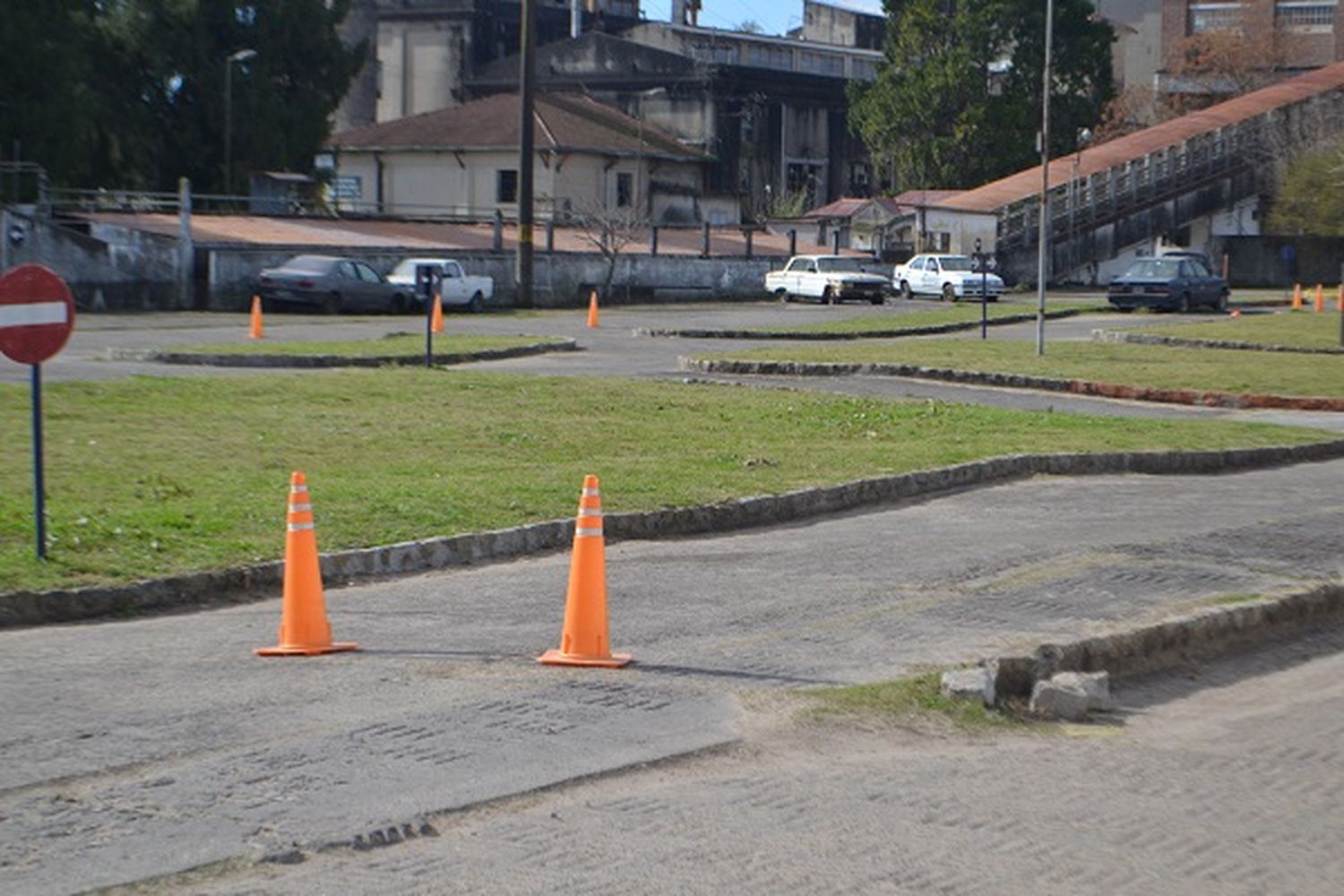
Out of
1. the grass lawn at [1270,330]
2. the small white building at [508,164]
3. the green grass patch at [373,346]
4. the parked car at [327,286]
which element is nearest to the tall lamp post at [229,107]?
the small white building at [508,164]

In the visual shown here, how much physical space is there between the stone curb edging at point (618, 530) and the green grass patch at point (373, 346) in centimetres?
1409

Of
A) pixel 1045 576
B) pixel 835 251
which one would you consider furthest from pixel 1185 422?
pixel 835 251

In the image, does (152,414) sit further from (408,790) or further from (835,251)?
(835,251)

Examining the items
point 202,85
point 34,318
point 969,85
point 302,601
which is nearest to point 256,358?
point 34,318

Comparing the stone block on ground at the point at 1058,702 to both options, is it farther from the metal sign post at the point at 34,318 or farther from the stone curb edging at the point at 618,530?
the metal sign post at the point at 34,318

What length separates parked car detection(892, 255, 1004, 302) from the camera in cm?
6281

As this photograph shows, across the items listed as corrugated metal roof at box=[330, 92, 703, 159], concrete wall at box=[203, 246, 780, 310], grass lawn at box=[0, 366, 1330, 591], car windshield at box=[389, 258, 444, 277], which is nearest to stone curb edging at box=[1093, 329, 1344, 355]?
grass lawn at box=[0, 366, 1330, 591]

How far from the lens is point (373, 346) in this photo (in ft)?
109

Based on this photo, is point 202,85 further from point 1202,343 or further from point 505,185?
point 1202,343

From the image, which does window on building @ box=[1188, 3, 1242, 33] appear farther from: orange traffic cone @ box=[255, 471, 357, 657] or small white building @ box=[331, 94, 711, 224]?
orange traffic cone @ box=[255, 471, 357, 657]

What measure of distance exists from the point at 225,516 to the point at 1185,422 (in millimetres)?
14249

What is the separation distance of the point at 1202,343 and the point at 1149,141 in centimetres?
3612

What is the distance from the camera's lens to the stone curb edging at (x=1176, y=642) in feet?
33.4

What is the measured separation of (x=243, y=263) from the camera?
50594mm
